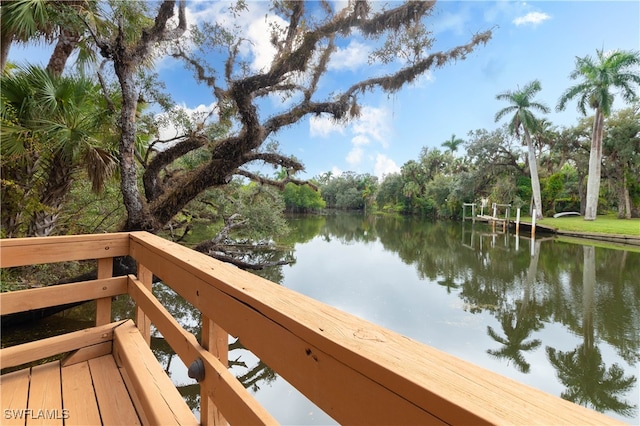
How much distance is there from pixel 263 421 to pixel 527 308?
24.1 feet

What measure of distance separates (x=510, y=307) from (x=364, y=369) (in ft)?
24.4

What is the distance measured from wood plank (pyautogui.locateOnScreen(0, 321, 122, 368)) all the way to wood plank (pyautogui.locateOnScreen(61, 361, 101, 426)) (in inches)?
3.9

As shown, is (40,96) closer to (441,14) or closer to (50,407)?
(50,407)

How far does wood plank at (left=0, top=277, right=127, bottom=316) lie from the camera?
1542 millimetres

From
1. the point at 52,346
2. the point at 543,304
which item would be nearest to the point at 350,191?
the point at 543,304

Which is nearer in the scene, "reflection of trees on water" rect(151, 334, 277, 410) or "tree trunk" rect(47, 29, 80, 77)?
"reflection of trees on water" rect(151, 334, 277, 410)

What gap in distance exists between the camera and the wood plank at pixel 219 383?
2.34 ft

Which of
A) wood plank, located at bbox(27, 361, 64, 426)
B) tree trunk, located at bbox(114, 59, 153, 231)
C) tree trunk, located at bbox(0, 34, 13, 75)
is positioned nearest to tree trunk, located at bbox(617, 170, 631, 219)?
tree trunk, located at bbox(114, 59, 153, 231)

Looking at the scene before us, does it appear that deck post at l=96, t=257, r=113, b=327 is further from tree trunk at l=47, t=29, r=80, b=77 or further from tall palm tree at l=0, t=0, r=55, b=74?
tree trunk at l=47, t=29, r=80, b=77

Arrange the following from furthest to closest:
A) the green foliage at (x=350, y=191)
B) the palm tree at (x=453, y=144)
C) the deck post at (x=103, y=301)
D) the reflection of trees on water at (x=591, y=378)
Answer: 1. the green foliage at (x=350, y=191)
2. the palm tree at (x=453, y=144)
3. the reflection of trees on water at (x=591, y=378)
4. the deck post at (x=103, y=301)

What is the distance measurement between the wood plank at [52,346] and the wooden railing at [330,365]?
0.66 meters

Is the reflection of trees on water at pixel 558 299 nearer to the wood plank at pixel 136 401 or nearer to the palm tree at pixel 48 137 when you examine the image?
the wood plank at pixel 136 401

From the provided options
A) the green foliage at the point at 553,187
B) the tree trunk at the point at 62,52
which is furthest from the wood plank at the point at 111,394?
the green foliage at the point at 553,187

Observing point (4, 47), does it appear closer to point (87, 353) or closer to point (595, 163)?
point (87, 353)
